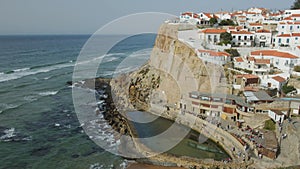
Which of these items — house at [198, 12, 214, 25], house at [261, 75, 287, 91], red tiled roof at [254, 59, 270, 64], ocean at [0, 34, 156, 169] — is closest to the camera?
ocean at [0, 34, 156, 169]

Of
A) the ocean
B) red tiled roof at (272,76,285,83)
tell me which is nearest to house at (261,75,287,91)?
red tiled roof at (272,76,285,83)

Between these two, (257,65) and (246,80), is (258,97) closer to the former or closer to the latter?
(246,80)

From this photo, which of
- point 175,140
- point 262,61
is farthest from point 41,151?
point 262,61

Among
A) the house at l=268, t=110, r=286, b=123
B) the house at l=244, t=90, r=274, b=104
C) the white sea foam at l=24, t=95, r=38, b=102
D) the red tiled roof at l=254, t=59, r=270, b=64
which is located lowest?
the white sea foam at l=24, t=95, r=38, b=102

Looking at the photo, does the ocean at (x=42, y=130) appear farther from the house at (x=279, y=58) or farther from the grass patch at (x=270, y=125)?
the house at (x=279, y=58)

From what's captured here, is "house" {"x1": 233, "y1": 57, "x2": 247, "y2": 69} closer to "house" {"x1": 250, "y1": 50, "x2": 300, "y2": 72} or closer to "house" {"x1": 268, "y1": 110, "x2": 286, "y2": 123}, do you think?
"house" {"x1": 250, "y1": 50, "x2": 300, "y2": 72}

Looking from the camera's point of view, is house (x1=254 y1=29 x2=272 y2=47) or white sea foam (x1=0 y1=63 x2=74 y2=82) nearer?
house (x1=254 y1=29 x2=272 y2=47)

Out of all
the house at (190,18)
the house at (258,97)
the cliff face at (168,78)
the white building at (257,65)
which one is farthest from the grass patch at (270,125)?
the house at (190,18)
